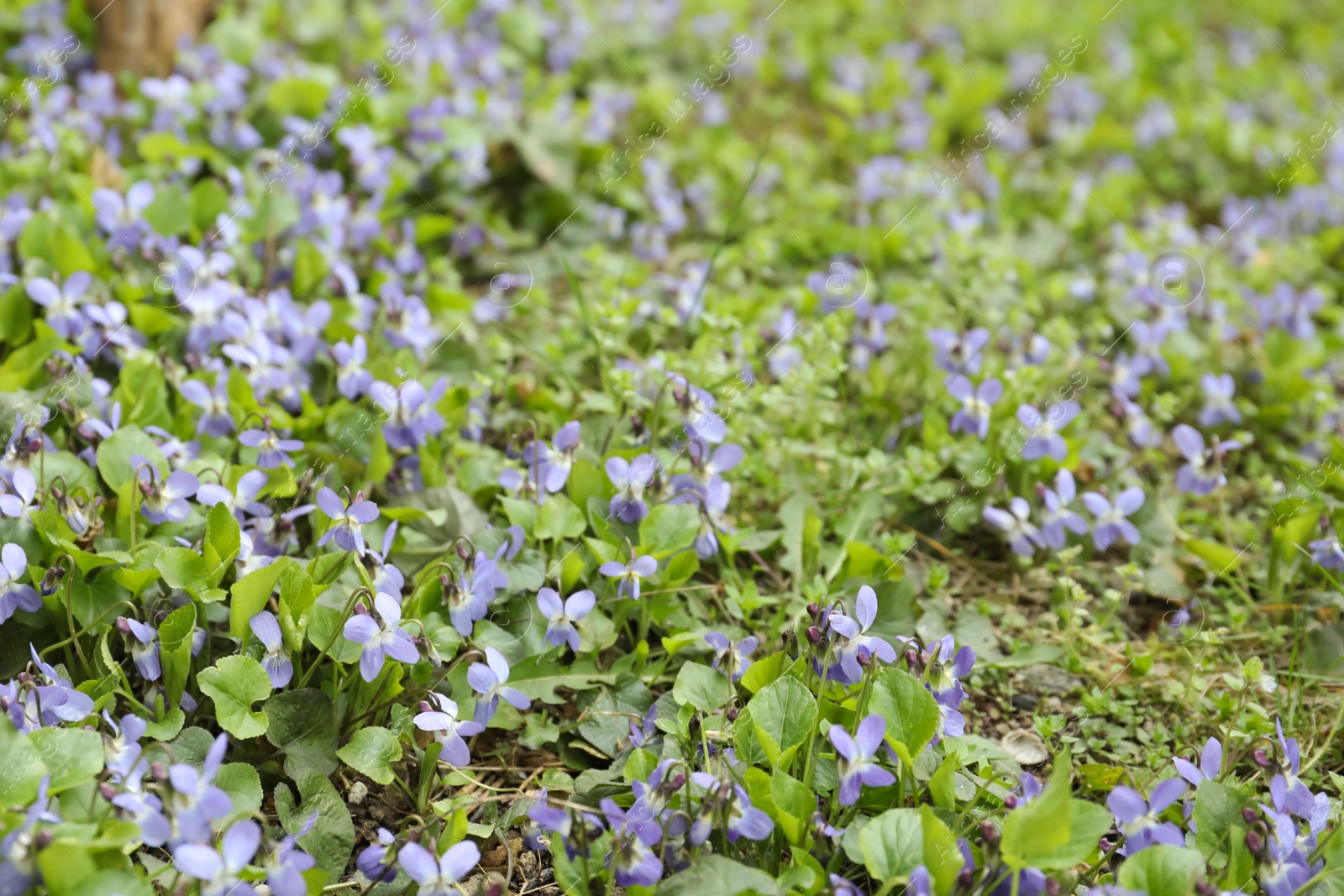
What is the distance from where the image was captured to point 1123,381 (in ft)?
10.4

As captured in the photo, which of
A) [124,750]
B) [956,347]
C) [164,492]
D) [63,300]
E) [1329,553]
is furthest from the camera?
[956,347]

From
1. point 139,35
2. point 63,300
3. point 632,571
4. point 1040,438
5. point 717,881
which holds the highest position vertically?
point 139,35

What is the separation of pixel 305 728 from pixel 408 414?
78 cm

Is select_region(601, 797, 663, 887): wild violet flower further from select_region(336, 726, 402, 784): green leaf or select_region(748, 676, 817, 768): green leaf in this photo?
select_region(336, 726, 402, 784): green leaf

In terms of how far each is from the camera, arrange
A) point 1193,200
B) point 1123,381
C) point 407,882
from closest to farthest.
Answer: point 407,882 → point 1123,381 → point 1193,200

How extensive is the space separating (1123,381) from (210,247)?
8.87 feet

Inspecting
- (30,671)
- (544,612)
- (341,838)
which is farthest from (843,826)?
(30,671)

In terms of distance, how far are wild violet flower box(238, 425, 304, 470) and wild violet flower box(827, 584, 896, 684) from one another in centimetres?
124

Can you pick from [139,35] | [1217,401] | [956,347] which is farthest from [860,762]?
[139,35]

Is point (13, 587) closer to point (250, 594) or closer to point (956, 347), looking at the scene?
point (250, 594)

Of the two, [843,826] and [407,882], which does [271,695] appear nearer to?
[407,882]

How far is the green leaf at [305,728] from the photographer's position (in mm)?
1920

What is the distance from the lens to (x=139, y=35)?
386 centimetres

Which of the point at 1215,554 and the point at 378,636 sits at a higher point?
the point at 378,636
